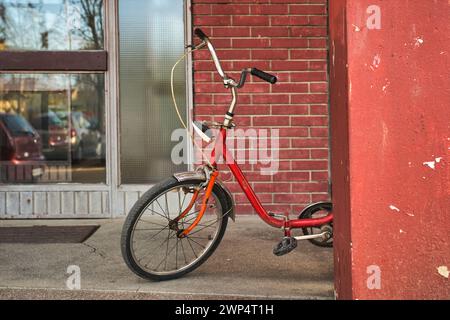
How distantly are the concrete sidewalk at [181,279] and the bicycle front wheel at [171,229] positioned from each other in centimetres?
12

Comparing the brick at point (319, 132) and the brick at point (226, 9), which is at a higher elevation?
the brick at point (226, 9)

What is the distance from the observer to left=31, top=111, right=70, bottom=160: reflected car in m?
6.00

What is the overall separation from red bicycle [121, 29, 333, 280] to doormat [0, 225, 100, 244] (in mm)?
1187

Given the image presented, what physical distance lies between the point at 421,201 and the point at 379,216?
8.7 inches

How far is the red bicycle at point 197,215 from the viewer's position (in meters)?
3.37

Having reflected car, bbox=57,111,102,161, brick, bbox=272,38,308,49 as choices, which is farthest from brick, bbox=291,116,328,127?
reflected car, bbox=57,111,102,161

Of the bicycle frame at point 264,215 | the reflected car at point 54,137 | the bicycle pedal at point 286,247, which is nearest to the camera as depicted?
the bicycle pedal at point 286,247

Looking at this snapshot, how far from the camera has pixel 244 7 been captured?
18.0 feet

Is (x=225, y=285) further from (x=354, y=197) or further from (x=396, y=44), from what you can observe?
(x=396, y=44)

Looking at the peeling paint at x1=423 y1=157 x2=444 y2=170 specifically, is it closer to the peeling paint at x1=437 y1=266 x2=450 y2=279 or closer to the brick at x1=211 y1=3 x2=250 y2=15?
the peeling paint at x1=437 y1=266 x2=450 y2=279

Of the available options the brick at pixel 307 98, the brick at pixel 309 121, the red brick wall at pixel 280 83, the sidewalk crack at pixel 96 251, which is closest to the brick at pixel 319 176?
the red brick wall at pixel 280 83

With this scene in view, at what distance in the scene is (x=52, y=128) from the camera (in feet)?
19.9

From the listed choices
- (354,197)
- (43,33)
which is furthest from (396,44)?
(43,33)

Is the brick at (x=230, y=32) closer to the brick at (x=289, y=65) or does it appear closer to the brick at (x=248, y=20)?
the brick at (x=248, y=20)
